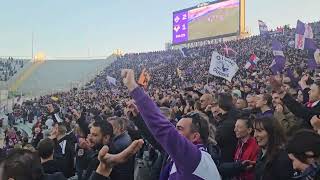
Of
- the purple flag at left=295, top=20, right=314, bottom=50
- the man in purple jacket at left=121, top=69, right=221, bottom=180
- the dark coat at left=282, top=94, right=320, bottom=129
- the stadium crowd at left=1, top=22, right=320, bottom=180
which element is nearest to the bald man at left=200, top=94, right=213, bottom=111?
the stadium crowd at left=1, top=22, right=320, bottom=180

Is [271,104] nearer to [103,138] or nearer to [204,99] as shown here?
[204,99]

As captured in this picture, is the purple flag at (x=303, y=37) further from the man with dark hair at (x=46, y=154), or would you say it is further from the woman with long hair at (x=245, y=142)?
the man with dark hair at (x=46, y=154)

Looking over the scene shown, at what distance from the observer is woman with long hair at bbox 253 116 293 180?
13.0 ft

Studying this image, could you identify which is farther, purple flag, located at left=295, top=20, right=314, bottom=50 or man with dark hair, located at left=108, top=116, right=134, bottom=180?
purple flag, located at left=295, top=20, right=314, bottom=50

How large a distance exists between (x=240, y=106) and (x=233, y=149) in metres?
2.53

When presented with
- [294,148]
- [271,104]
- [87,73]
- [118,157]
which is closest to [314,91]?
[271,104]

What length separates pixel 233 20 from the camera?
4403 cm

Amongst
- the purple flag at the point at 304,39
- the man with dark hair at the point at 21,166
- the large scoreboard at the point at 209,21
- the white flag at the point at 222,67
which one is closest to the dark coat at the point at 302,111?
the man with dark hair at the point at 21,166

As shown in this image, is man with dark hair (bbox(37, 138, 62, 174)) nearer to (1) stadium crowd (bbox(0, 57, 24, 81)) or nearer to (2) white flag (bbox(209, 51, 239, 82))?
(2) white flag (bbox(209, 51, 239, 82))

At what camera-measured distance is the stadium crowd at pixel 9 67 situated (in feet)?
188

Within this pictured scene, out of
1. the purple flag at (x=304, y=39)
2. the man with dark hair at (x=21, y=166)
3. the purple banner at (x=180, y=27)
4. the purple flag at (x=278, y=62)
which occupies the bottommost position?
the man with dark hair at (x=21, y=166)

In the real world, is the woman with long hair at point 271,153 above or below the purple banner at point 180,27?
below

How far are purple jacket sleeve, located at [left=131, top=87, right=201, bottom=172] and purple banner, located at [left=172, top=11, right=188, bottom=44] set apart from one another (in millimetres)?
46518

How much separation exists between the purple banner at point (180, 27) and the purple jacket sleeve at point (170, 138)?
153ft
